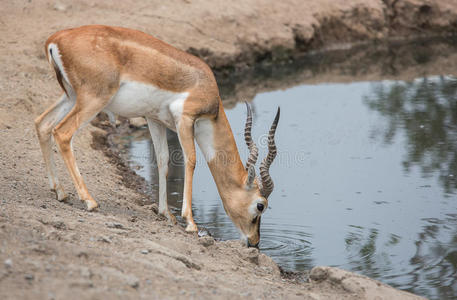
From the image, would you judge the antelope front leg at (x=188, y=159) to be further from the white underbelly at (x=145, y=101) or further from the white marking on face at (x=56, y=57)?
the white marking on face at (x=56, y=57)

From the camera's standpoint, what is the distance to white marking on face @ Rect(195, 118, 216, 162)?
642 cm

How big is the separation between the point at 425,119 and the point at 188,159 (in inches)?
247

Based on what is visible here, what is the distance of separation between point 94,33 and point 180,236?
2.05 m

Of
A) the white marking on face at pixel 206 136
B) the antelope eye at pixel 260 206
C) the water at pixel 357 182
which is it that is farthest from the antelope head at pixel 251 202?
the white marking on face at pixel 206 136

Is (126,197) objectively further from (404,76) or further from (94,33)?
(404,76)

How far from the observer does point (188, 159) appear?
629 centimetres

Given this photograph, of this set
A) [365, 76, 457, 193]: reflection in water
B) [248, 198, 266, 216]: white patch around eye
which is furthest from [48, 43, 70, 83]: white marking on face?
[365, 76, 457, 193]: reflection in water

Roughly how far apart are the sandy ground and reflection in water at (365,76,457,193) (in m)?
3.53

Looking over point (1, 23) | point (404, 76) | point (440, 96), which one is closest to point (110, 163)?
point (1, 23)

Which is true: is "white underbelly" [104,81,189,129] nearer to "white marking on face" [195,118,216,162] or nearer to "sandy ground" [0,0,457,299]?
"white marking on face" [195,118,216,162]

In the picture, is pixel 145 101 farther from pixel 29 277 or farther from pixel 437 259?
pixel 437 259

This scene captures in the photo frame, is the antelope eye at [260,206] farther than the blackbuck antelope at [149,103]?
Yes

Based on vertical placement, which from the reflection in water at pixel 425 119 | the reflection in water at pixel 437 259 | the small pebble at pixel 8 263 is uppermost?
the small pebble at pixel 8 263

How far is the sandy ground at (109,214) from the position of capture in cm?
401
